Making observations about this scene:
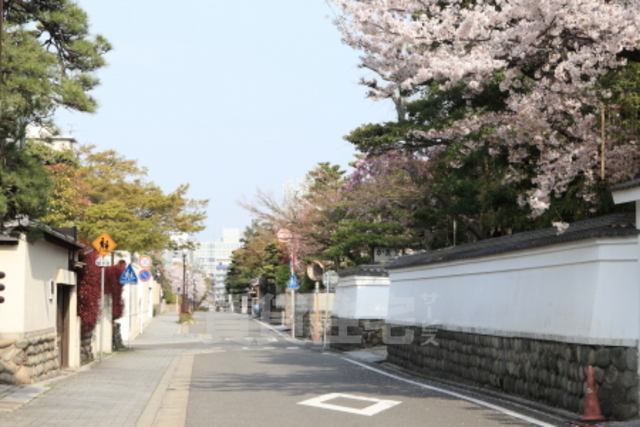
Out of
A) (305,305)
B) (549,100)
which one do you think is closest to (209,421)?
(549,100)

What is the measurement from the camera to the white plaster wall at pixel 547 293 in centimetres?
1038

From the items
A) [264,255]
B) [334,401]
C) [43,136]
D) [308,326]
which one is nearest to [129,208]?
[308,326]

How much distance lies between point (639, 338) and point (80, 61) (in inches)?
365

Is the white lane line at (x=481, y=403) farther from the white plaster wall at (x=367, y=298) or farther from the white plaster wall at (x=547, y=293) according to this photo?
the white plaster wall at (x=367, y=298)

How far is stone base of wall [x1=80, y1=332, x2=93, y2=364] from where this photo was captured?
20797mm

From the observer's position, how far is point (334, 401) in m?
12.5

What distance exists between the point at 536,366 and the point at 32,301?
348 inches

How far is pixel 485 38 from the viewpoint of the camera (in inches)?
457

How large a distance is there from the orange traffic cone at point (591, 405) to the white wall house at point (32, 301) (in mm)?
8358

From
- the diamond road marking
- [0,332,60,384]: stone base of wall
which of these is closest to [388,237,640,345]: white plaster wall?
the diamond road marking

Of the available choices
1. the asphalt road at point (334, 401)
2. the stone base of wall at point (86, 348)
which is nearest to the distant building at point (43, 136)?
the asphalt road at point (334, 401)

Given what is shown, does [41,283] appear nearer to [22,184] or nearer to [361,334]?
[22,184]

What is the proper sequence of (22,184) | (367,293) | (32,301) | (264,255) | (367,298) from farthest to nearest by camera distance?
(264,255), (367,293), (367,298), (32,301), (22,184)

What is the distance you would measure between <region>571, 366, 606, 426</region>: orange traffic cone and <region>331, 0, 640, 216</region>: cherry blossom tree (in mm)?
3620
